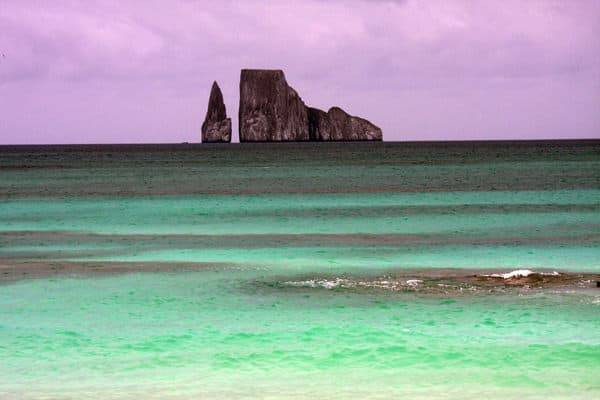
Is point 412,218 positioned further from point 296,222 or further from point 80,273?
point 80,273

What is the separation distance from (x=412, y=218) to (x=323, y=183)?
30.0 meters

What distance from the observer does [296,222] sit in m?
35.5

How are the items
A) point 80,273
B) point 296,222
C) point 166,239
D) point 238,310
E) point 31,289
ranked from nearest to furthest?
point 238,310, point 31,289, point 80,273, point 166,239, point 296,222

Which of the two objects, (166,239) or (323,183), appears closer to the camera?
(166,239)

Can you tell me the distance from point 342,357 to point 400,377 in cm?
118

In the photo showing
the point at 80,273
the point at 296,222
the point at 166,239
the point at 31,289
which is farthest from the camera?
the point at 296,222

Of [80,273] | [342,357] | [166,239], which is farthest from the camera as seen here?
[166,239]

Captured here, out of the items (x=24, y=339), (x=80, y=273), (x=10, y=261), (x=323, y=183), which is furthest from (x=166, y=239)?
(x=323, y=183)

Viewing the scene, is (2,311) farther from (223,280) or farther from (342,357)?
(342,357)

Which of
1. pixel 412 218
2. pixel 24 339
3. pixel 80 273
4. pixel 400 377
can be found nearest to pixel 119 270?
pixel 80 273

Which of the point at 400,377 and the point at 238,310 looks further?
the point at 238,310

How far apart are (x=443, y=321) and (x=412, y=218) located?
72.4ft

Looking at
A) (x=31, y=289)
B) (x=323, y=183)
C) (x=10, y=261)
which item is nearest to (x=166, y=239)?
(x=10, y=261)

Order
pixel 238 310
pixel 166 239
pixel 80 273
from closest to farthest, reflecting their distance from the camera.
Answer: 1. pixel 238 310
2. pixel 80 273
3. pixel 166 239
